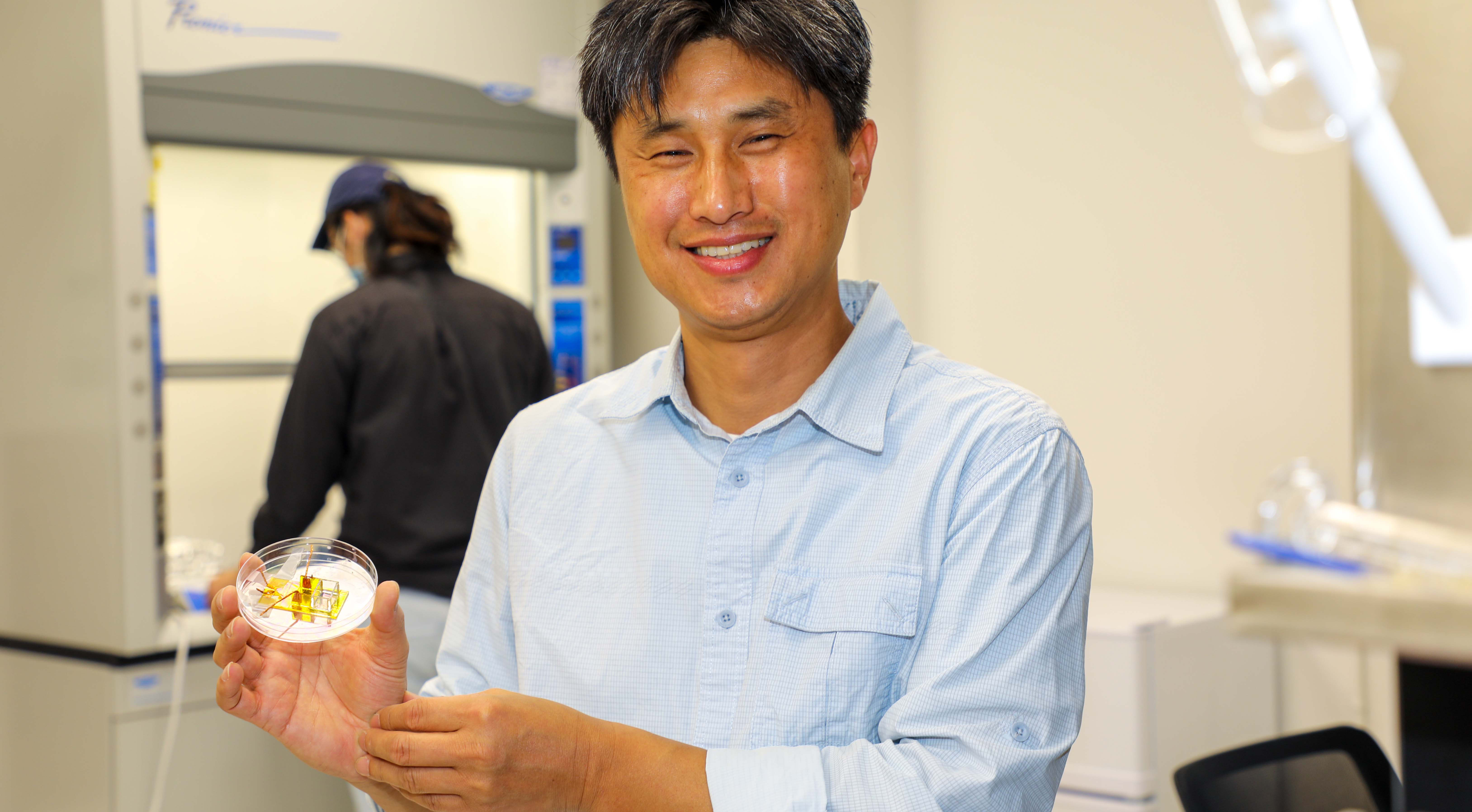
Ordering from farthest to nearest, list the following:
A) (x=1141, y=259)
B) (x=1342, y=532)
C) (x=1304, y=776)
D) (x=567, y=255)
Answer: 1. (x=567, y=255)
2. (x=1141, y=259)
3. (x=1304, y=776)
4. (x=1342, y=532)

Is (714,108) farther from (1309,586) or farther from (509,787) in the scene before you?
(1309,586)

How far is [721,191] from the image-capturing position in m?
1.15

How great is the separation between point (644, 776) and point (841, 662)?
221mm

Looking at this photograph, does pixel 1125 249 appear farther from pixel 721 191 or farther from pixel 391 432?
pixel 721 191

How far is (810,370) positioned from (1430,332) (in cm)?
58

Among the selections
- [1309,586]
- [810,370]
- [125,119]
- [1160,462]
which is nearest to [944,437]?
[810,370]

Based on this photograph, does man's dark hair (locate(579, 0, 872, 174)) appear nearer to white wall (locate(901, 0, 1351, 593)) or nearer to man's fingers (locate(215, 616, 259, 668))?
man's fingers (locate(215, 616, 259, 668))

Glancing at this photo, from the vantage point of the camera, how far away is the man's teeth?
1179 millimetres

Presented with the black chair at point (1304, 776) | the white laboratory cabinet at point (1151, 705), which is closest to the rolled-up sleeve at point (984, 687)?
the black chair at point (1304, 776)

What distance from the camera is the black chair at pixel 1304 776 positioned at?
169cm

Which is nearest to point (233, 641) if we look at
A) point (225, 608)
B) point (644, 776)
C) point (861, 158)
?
point (225, 608)

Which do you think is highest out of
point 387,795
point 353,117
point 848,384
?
point 353,117

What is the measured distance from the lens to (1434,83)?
983 millimetres

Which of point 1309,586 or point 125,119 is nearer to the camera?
point 1309,586
